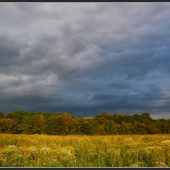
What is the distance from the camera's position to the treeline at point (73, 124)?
47.9 meters

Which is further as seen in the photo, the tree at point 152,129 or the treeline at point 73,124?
the tree at point 152,129

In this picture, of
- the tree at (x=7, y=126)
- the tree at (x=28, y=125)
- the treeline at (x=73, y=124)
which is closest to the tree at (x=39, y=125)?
the treeline at (x=73, y=124)

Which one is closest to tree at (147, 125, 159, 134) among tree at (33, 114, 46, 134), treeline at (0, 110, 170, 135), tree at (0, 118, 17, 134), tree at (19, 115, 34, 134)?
treeline at (0, 110, 170, 135)

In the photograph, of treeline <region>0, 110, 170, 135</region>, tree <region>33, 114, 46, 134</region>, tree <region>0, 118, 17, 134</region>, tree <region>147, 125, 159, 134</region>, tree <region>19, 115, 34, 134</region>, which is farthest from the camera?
tree <region>147, 125, 159, 134</region>

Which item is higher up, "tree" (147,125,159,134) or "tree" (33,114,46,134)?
"tree" (33,114,46,134)

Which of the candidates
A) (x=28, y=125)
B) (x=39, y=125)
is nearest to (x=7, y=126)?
(x=28, y=125)

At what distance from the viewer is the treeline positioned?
47938 mm

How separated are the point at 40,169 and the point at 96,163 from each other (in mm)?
3852

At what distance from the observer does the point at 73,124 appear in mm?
49500

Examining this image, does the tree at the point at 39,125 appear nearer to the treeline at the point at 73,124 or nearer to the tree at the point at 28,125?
the treeline at the point at 73,124

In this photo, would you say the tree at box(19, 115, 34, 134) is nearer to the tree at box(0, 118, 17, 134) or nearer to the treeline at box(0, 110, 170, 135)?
the treeline at box(0, 110, 170, 135)

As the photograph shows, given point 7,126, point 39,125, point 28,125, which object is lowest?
point 7,126

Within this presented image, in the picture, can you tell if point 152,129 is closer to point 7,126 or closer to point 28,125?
point 28,125

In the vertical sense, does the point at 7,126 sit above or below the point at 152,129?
above
